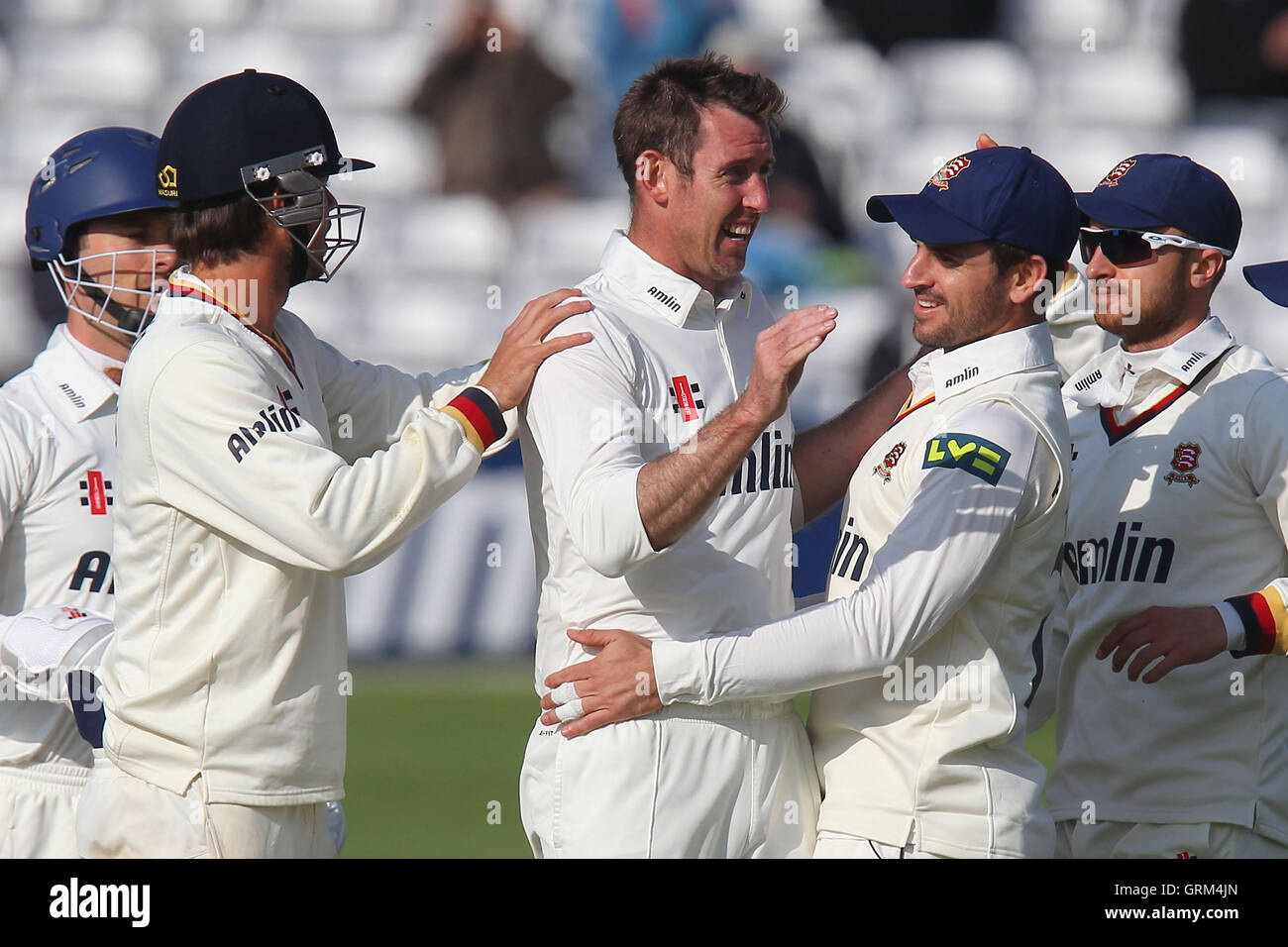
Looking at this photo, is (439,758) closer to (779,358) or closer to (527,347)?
(527,347)

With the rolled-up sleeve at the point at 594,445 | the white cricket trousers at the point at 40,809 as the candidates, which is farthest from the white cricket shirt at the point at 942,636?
the white cricket trousers at the point at 40,809

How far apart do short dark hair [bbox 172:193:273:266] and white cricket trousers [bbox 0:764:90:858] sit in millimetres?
1441

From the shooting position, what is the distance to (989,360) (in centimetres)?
332

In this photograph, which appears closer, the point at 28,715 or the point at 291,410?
the point at 291,410

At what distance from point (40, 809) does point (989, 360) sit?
2.56 meters

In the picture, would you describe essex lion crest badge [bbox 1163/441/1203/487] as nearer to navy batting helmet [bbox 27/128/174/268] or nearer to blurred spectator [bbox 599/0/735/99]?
navy batting helmet [bbox 27/128/174/268]

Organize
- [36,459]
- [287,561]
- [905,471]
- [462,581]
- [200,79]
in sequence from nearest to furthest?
1. [287,561]
2. [905,471]
3. [36,459]
4. [462,581]
5. [200,79]

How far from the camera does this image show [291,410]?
331 cm

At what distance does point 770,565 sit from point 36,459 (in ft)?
6.07

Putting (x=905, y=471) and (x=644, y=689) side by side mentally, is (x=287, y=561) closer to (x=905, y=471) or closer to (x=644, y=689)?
(x=644, y=689)

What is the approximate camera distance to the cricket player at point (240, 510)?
3080 mm

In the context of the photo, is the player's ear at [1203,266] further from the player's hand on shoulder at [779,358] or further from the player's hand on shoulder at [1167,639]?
the player's hand on shoulder at [779,358]

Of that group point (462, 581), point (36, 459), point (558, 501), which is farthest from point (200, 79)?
point (558, 501)
